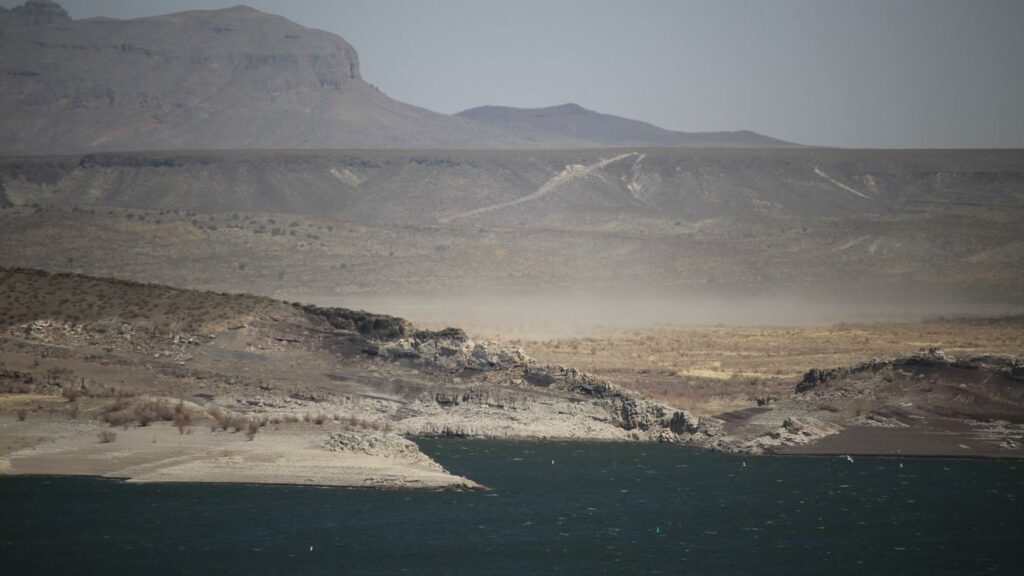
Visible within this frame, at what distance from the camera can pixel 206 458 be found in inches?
1459

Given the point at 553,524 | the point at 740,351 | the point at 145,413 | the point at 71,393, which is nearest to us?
the point at 553,524

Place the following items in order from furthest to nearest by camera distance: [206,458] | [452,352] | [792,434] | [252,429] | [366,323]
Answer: [366,323] < [452,352] < [792,434] < [252,429] < [206,458]

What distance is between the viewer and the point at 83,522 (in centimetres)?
3134

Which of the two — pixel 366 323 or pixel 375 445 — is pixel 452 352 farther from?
pixel 375 445

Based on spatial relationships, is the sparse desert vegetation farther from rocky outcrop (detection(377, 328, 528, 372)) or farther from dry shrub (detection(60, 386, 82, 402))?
dry shrub (detection(60, 386, 82, 402))

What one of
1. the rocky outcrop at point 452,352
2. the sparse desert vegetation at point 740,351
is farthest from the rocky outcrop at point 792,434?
the rocky outcrop at point 452,352

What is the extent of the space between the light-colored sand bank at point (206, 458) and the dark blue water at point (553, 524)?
56cm

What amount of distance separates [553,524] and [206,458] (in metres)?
9.58

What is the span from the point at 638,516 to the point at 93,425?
15678 millimetres

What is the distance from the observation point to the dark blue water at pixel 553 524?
2916cm

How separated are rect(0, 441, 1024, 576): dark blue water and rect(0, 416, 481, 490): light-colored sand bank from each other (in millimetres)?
564

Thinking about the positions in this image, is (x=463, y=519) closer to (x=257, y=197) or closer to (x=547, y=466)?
(x=547, y=466)

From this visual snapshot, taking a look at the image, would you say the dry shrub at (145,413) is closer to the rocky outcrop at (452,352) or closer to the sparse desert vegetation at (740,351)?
the rocky outcrop at (452,352)

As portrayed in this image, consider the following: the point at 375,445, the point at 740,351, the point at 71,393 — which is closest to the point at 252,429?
the point at 375,445
